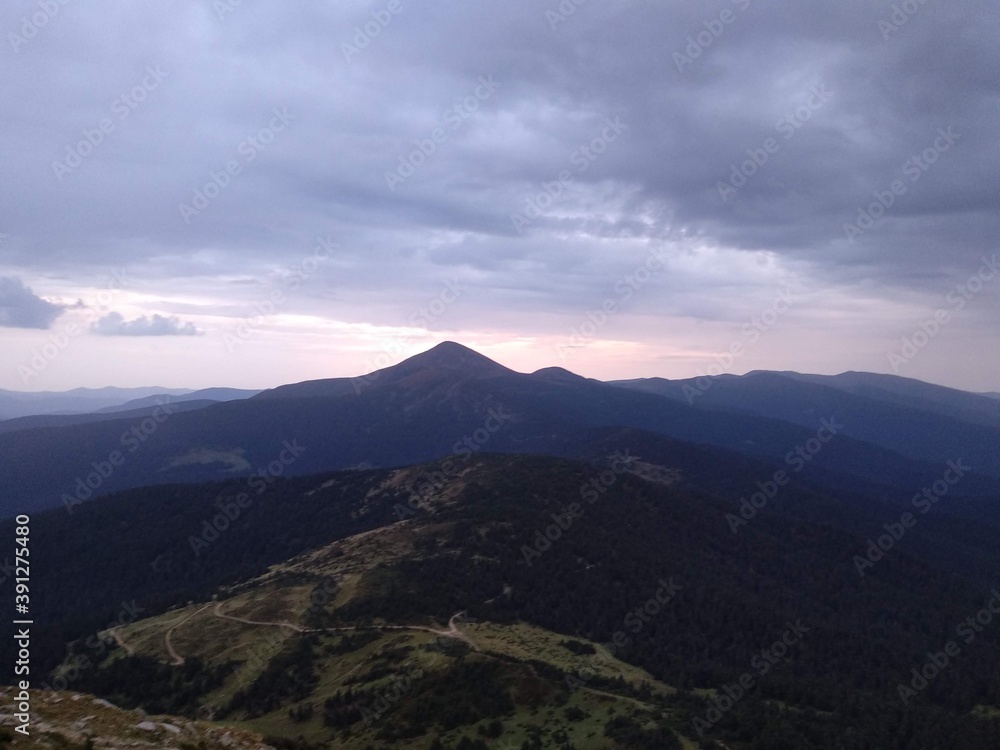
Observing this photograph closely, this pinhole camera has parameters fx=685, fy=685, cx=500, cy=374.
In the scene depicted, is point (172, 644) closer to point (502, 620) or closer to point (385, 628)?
point (385, 628)

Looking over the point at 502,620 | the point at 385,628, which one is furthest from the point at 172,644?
the point at 502,620

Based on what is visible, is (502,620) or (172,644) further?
(172,644)

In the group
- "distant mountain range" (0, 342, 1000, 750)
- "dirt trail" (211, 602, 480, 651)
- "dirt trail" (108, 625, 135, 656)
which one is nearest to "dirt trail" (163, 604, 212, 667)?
"distant mountain range" (0, 342, 1000, 750)

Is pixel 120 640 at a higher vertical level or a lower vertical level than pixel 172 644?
lower

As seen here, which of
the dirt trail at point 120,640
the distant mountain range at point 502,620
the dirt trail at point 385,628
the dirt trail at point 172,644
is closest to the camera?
the distant mountain range at point 502,620

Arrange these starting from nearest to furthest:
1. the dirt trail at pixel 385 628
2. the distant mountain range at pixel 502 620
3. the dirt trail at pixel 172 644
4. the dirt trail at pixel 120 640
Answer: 1. the distant mountain range at pixel 502 620
2. the dirt trail at pixel 385 628
3. the dirt trail at pixel 172 644
4. the dirt trail at pixel 120 640

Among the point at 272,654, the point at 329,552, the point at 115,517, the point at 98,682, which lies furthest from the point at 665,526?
the point at 115,517

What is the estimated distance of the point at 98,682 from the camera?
6450cm

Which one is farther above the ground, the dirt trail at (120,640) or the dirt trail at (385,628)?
the dirt trail at (385,628)

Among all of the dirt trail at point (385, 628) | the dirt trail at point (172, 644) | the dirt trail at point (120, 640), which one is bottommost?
the dirt trail at point (120, 640)

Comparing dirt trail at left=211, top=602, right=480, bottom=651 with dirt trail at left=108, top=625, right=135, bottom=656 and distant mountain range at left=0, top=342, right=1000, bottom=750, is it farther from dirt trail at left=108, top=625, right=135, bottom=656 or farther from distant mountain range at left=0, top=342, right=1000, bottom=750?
dirt trail at left=108, top=625, right=135, bottom=656

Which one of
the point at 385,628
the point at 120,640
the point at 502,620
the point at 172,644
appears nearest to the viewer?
the point at 385,628

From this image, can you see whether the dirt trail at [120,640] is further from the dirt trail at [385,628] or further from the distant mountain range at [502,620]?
the dirt trail at [385,628]

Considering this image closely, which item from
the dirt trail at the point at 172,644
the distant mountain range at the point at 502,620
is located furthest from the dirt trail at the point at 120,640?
the dirt trail at the point at 172,644
